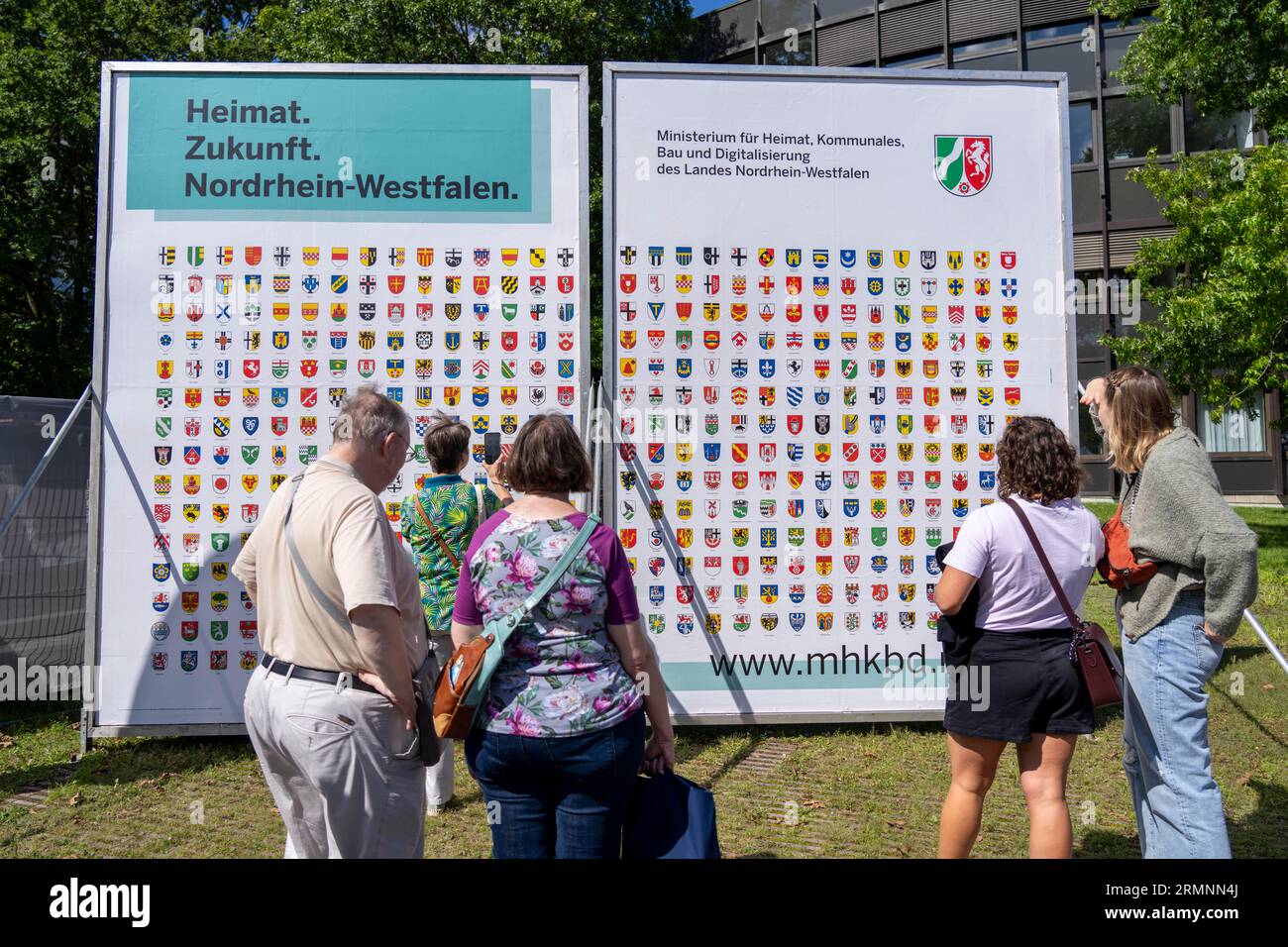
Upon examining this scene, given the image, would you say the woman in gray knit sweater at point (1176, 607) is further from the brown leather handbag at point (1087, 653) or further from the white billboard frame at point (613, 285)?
the white billboard frame at point (613, 285)

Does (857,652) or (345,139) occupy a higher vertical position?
(345,139)

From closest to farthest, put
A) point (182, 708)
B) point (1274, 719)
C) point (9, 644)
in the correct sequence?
point (182, 708) → point (1274, 719) → point (9, 644)

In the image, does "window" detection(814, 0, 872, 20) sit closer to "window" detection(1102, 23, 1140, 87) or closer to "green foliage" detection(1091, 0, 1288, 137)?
"window" detection(1102, 23, 1140, 87)

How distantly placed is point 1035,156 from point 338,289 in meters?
4.62

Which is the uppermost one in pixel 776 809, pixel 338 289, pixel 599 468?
pixel 338 289

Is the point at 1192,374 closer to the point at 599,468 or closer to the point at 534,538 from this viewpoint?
the point at 599,468

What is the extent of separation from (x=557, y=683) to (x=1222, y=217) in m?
11.8

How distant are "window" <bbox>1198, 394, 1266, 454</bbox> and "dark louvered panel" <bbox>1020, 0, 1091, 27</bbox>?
356 inches

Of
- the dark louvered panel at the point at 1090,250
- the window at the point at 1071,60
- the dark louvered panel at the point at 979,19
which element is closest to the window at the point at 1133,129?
the window at the point at 1071,60

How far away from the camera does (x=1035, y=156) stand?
6184mm

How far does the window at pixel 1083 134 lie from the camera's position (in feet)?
67.9
